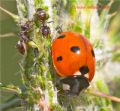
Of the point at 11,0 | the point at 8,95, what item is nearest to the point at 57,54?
the point at 8,95

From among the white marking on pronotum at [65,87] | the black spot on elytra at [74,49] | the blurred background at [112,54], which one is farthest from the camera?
the blurred background at [112,54]

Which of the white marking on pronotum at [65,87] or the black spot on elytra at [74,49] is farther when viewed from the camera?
the black spot on elytra at [74,49]

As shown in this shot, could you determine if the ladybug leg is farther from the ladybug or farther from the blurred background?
the blurred background

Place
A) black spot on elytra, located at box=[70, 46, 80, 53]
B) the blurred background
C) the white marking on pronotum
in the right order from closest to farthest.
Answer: the white marking on pronotum < black spot on elytra, located at box=[70, 46, 80, 53] < the blurred background

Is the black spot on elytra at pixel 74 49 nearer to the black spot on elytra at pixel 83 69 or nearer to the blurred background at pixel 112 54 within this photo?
the black spot on elytra at pixel 83 69

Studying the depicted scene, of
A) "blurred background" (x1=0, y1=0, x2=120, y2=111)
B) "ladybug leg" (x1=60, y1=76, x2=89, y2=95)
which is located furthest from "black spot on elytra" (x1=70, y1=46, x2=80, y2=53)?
"blurred background" (x1=0, y1=0, x2=120, y2=111)

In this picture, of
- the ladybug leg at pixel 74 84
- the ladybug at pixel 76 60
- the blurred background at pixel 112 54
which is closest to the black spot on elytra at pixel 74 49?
the ladybug at pixel 76 60

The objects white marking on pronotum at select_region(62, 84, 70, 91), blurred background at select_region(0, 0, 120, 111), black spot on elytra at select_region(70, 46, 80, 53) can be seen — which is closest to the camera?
white marking on pronotum at select_region(62, 84, 70, 91)

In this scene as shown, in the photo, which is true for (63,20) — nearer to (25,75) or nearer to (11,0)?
(25,75)

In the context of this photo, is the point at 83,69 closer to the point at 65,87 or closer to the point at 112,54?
the point at 65,87
